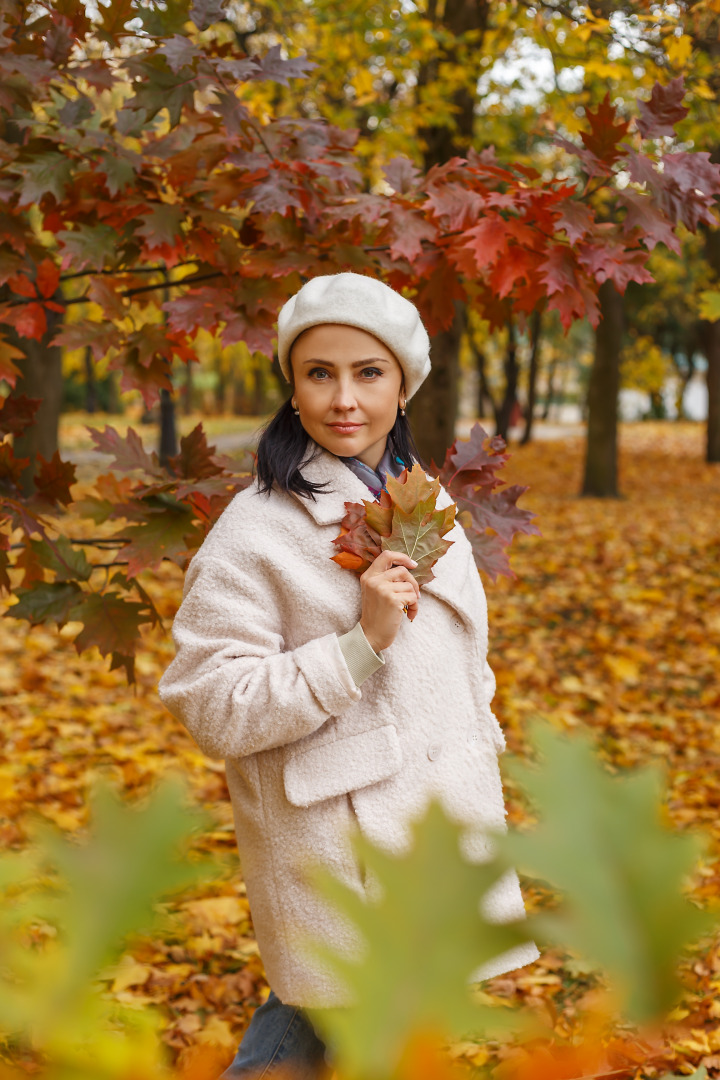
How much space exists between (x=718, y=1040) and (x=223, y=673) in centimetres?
192

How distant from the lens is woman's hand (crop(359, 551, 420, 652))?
5.11ft

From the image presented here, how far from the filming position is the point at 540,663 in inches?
238

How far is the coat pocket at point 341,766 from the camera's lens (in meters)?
1.67

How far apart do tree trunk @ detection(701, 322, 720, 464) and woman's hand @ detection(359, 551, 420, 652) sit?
13.9 meters

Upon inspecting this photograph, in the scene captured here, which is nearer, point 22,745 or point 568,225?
point 568,225

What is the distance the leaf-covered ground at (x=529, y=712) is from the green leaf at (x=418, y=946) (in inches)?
2.4

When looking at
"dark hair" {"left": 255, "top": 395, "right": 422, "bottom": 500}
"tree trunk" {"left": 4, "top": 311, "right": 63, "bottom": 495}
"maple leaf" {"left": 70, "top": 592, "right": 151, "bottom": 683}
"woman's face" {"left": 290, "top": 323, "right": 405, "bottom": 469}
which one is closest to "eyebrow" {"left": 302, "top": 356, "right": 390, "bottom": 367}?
"woman's face" {"left": 290, "top": 323, "right": 405, "bottom": 469}

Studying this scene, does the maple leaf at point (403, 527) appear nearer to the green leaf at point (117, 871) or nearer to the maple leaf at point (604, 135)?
the maple leaf at point (604, 135)

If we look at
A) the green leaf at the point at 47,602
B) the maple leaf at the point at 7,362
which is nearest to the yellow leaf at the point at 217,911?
the green leaf at the point at 47,602

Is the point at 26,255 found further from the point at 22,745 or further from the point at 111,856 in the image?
the point at 22,745

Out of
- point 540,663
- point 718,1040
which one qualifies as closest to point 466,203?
point 718,1040

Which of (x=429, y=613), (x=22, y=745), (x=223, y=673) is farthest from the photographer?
(x=22, y=745)

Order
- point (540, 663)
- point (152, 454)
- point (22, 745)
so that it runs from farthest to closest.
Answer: point (540, 663), point (22, 745), point (152, 454)

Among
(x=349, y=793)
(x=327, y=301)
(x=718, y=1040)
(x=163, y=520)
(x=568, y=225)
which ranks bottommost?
(x=718, y=1040)
